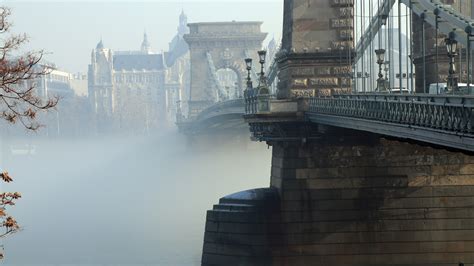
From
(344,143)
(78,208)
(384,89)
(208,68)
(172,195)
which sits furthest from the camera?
(208,68)

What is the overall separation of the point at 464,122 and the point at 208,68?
111m

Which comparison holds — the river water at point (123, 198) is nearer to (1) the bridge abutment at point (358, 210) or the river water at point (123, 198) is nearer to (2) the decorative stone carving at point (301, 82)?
(1) the bridge abutment at point (358, 210)

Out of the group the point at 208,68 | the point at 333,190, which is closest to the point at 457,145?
the point at 333,190

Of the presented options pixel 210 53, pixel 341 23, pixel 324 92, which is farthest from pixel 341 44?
pixel 210 53

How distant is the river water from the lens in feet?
163

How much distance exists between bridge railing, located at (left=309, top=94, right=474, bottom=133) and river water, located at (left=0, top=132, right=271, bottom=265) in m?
14.4

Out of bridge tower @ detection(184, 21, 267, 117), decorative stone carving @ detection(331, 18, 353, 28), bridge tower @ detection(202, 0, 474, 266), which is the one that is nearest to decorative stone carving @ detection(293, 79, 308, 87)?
bridge tower @ detection(202, 0, 474, 266)

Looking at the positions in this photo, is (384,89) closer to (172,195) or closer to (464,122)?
(464,122)

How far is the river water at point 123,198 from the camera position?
49531mm

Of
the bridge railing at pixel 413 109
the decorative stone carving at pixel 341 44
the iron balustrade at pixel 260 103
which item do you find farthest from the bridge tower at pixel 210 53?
the bridge railing at pixel 413 109

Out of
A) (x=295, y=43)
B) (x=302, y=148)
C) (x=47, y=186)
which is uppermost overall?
(x=295, y=43)

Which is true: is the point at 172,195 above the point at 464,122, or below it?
below

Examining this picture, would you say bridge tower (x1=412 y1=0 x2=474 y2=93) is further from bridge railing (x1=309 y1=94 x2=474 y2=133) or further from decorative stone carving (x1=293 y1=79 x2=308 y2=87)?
bridge railing (x1=309 y1=94 x2=474 y2=133)

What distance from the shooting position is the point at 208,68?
132 m
